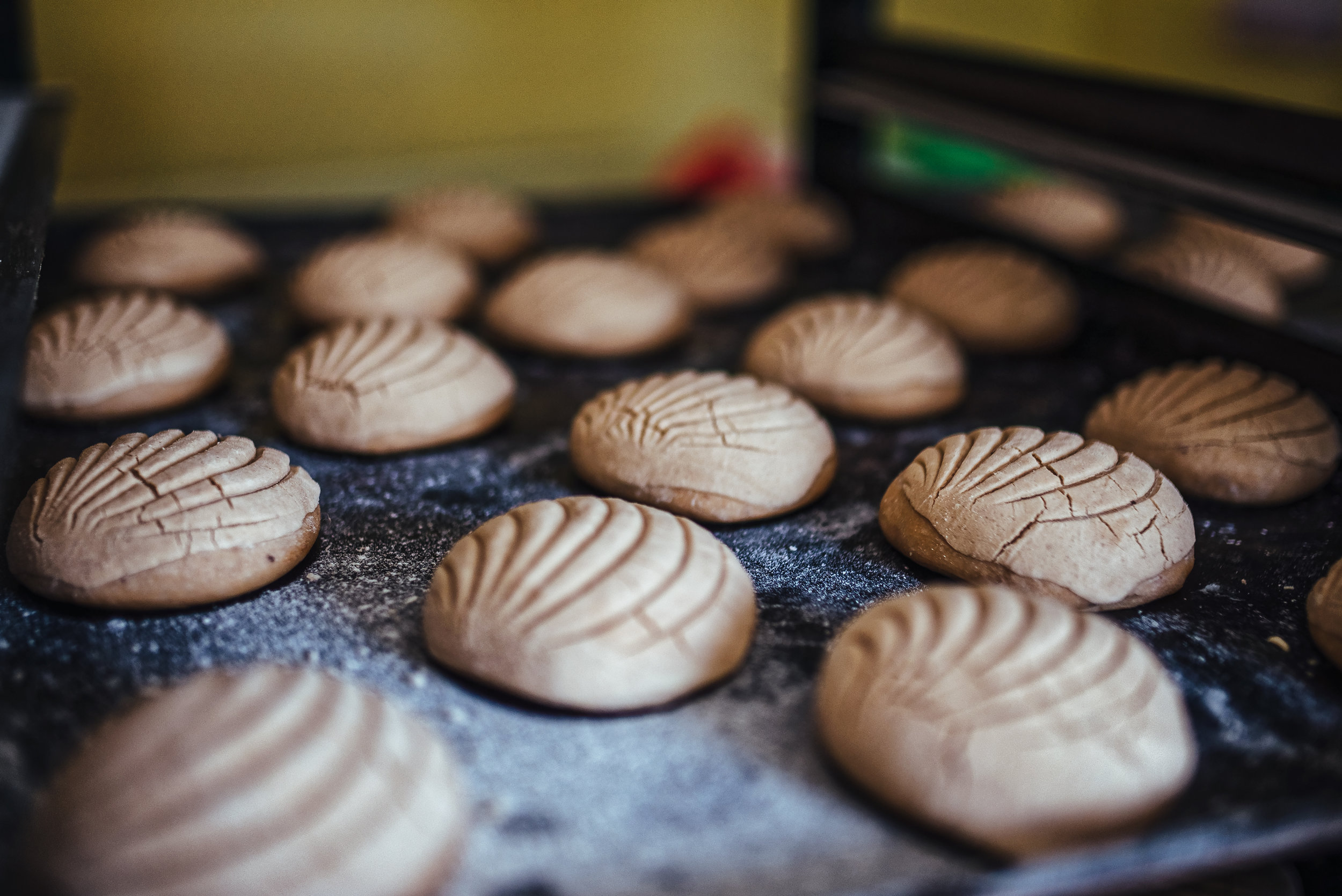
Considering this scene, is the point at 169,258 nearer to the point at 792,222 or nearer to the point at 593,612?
the point at 792,222

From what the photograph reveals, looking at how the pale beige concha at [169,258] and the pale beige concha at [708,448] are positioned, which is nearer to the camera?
the pale beige concha at [708,448]

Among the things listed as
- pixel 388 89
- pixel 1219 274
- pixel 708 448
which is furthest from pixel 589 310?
pixel 388 89

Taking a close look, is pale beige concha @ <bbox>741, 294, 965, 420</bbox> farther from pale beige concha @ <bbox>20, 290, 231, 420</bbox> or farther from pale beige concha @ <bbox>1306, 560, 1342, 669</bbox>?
pale beige concha @ <bbox>20, 290, 231, 420</bbox>

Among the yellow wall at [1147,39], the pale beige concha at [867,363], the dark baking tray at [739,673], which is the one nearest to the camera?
the dark baking tray at [739,673]

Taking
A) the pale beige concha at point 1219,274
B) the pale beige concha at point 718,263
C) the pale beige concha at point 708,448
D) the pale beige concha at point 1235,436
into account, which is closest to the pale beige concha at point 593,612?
the pale beige concha at point 708,448

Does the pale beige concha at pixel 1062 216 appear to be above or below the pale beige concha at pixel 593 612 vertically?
below

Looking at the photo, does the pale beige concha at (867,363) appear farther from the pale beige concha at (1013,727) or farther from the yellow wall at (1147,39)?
the yellow wall at (1147,39)

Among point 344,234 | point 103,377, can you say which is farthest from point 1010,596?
point 344,234

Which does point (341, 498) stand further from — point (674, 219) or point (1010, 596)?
point (674, 219)
